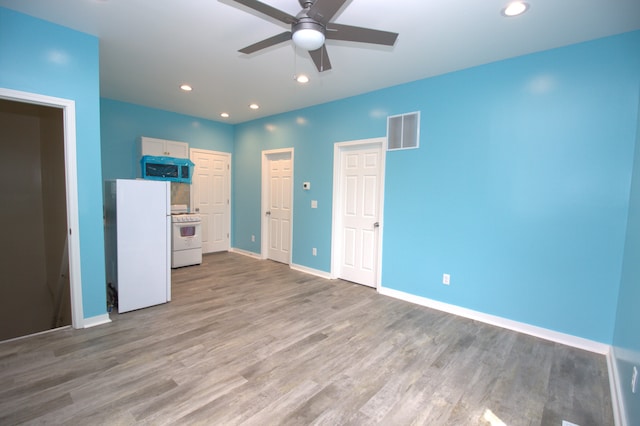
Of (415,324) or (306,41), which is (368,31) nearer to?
(306,41)

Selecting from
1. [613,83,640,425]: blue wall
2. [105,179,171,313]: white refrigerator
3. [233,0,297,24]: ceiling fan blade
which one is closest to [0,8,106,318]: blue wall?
[105,179,171,313]: white refrigerator

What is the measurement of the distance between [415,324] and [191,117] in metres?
5.59

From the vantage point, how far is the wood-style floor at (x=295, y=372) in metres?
1.80

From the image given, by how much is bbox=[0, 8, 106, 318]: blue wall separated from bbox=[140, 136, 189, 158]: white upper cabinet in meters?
2.41

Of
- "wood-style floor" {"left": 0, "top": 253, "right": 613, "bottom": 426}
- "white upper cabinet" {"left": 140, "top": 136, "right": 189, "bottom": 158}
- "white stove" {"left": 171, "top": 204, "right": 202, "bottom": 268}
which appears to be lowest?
"wood-style floor" {"left": 0, "top": 253, "right": 613, "bottom": 426}

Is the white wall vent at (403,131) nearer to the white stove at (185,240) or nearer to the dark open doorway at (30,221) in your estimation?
the white stove at (185,240)

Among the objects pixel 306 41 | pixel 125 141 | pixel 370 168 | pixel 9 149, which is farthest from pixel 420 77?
pixel 9 149

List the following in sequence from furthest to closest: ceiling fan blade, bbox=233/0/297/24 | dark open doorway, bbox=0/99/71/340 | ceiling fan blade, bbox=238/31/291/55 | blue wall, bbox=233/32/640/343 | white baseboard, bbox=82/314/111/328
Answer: dark open doorway, bbox=0/99/71/340 < white baseboard, bbox=82/314/111/328 < blue wall, bbox=233/32/640/343 < ceiling fan blade, bbox=238/31/291/55 < ceiling fan blade, bbox=233/0/297/24

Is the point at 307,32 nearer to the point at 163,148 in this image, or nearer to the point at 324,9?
the point at 324,9

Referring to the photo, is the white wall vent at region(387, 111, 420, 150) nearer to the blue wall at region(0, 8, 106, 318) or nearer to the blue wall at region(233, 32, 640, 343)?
the blue wall at region(233, 32, 640, 343)

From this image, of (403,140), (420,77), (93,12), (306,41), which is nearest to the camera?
(306,41)

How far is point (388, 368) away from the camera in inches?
90.6

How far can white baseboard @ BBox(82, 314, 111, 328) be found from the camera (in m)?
2.83

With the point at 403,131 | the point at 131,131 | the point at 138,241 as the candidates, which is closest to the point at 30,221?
the point at 131,131
